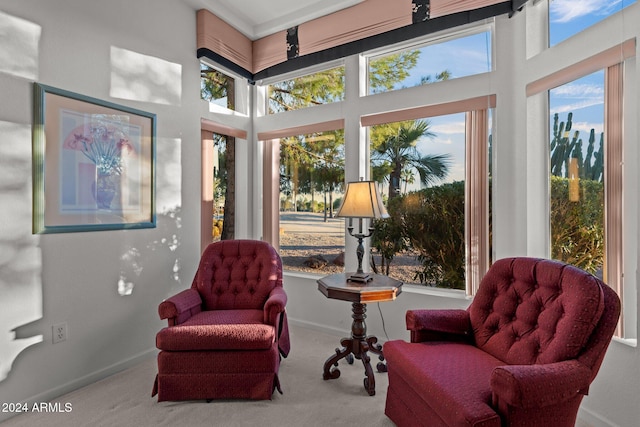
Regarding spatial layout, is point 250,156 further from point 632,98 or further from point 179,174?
point 632,98

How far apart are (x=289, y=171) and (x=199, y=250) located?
1.26 metres

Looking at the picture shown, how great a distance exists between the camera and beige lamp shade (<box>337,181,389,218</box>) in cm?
235

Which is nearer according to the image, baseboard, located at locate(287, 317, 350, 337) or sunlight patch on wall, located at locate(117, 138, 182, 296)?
sunlight patch on wall, located at locate(117, 138, 182, 296)

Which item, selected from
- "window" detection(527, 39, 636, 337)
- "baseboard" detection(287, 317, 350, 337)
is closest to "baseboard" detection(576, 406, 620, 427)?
"window" detection(527, 39, 636, 337)

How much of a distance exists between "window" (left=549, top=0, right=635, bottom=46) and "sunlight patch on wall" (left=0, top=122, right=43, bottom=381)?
11.1 feet

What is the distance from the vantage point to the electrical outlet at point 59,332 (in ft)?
7.07

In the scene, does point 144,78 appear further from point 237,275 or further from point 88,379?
point 88,379

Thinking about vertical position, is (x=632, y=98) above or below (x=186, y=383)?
above

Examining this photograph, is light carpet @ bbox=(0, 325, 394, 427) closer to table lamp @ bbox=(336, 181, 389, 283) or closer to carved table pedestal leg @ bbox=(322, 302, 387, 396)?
carved table pedestal leg @ bbox=(322, 302, 387, 396)

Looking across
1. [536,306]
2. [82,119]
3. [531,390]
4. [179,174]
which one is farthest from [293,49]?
[531,390]

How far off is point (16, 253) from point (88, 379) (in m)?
0.97

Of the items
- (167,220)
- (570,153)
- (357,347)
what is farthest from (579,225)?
(167,220)

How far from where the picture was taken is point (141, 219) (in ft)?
8.79

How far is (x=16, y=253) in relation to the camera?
199cm
